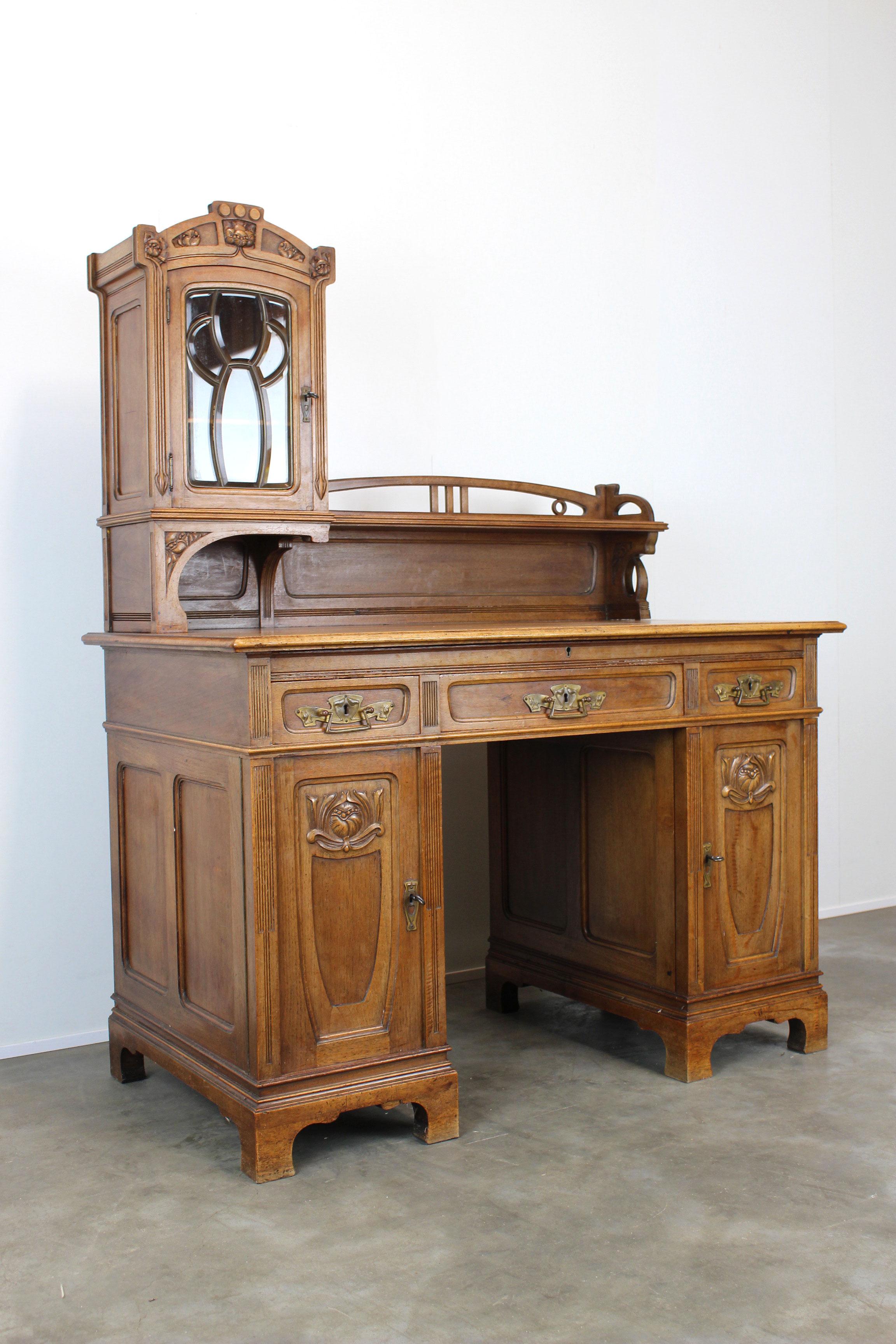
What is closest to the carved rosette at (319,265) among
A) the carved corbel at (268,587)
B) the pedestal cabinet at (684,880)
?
the carved corbel at (268,587)

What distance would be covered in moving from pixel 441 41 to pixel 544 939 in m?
2.64

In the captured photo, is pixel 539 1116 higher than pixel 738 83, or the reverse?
pixel 738 83

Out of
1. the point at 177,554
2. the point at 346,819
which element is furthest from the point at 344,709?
the point at 177,554

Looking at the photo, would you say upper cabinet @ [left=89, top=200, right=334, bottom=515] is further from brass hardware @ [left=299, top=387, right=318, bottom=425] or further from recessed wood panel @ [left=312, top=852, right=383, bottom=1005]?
recessed wood panel @ [left=312, top=852, right=383, bottom=1005]

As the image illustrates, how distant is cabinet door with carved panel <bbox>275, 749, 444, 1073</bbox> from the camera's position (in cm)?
240

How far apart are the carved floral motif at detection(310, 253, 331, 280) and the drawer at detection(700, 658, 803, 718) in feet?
4.14

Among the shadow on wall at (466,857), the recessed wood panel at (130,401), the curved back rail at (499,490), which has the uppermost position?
the recessed wood panel at (130,401)

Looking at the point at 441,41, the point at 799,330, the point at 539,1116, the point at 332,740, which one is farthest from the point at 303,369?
the point at 799,330

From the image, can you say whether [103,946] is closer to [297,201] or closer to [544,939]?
[544,939]

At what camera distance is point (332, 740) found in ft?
7.92

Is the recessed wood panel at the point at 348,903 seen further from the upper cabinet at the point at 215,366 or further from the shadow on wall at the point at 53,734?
the shadow on wall at the point at 53,734

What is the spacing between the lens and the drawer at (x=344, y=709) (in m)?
2.36

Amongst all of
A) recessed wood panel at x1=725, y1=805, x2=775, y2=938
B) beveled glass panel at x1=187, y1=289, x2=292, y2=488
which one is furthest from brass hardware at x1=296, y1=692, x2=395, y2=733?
recessed wood panel at x1=725, y1=805, x2=775, y2=938

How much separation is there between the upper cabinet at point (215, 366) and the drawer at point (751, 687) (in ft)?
3.32
